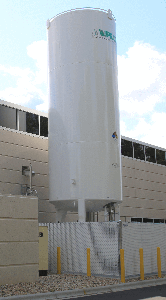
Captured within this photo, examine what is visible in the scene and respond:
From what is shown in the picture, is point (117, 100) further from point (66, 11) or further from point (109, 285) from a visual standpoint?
point (109, 285)

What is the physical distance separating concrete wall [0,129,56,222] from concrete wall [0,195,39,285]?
7.71 metres

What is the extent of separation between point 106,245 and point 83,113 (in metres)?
7.08

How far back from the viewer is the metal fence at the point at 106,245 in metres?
15.7

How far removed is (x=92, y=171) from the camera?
786 inches

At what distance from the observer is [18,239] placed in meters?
13.9

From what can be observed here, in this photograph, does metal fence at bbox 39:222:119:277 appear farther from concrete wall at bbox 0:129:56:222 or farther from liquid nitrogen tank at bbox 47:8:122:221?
concrete wall at bbox 0:129:56:222

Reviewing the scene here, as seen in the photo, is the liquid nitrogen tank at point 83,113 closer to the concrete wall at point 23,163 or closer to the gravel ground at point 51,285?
the concrete wall at point 23,163

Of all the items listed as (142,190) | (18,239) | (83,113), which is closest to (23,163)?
(83,113)

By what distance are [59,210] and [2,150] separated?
4.57 m

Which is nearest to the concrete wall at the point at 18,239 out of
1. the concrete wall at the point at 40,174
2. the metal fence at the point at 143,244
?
the metal fence at the point at 143,244

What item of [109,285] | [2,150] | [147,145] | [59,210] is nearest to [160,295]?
[109,285]

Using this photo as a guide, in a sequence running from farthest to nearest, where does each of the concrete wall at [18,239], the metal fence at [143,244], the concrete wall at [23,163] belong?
1. the concrete wall at [23,163]
2. the metal fence at [143,244]
3. the concrete wall at [18,239]

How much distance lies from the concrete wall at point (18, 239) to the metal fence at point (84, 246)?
3045mm

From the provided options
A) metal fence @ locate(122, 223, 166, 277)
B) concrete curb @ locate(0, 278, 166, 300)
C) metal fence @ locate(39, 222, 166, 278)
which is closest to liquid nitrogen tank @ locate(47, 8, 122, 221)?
metal fence @ locate(39, 222, 166, 278)
